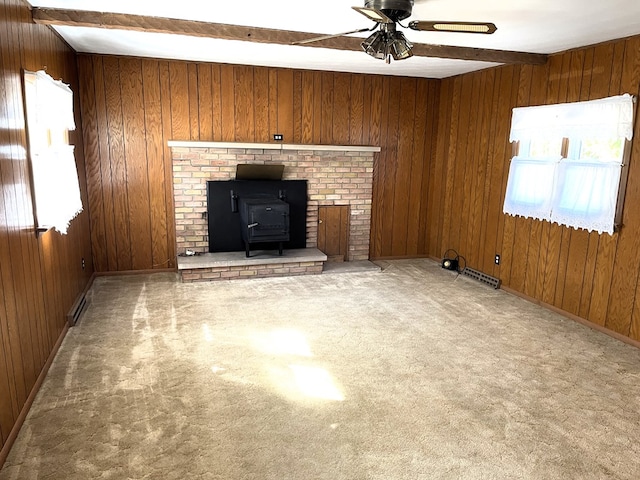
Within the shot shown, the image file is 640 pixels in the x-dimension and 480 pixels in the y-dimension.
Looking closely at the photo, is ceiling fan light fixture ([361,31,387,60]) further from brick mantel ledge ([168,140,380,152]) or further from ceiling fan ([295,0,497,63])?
brick mantel ledge ([168,140,380,152])

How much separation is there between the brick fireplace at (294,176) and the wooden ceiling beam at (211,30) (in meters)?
1.81

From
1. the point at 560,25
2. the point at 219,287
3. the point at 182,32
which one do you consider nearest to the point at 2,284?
the point at 182,32

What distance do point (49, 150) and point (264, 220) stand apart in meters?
2.24

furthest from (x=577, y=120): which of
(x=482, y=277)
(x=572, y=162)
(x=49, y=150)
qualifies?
(x=49, y=150)

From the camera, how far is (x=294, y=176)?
219 inches

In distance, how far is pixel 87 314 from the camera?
13.2 ft

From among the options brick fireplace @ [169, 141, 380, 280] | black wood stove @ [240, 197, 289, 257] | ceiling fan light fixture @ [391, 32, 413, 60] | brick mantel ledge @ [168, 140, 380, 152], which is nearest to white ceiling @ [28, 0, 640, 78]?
ceiling fan light fixture @ [391, 32, 413, 60]

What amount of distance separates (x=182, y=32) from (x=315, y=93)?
238cm

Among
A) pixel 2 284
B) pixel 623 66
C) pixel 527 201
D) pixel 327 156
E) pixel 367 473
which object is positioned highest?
pixel 623 66

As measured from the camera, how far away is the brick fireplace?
5.20 meters

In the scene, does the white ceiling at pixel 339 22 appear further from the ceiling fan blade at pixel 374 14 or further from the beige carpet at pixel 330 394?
the beige carpet at pixel 330 394

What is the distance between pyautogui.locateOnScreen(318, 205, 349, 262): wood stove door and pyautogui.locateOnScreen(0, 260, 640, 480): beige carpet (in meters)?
1.48

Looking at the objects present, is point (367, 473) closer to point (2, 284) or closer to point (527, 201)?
point (2, 284)

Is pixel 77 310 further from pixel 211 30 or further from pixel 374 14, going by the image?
pixel 374 14
